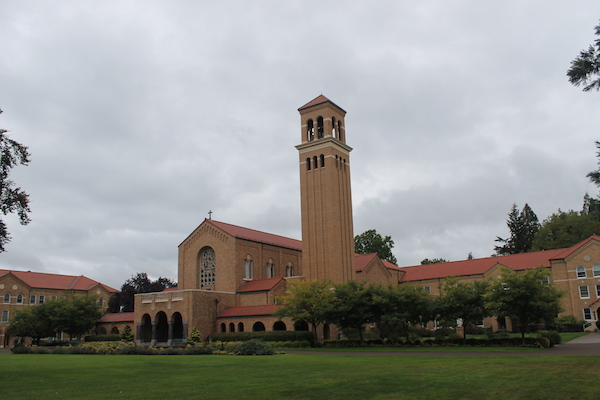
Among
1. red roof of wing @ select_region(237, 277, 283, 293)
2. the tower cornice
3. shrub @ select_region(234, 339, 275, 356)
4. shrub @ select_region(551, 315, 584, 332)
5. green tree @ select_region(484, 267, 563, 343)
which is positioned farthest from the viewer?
the tower cornice

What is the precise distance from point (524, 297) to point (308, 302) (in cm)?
1742

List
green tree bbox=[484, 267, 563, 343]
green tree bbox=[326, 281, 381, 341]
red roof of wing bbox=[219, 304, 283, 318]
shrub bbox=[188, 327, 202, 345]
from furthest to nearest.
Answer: red roof of wing bbox=[219, 304, 283, 318], shrub bbox=[188, 327, 202, 345], green tree bbox=[326, 281, 381, 341], green tree bbox=[484, 267, 563, 343]

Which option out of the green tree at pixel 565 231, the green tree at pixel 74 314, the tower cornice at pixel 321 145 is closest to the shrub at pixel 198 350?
the tower cornice at pixel 321 145

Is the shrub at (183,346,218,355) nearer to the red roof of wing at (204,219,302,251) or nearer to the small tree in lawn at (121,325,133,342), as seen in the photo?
the red roof of wing at (204,219,302,251)

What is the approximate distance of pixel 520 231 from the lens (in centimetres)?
9731

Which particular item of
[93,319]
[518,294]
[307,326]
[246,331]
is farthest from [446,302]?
[93,319]

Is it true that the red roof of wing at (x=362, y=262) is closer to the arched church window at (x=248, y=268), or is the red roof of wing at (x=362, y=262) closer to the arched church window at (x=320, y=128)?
the arched church window at (x=248, y=268)

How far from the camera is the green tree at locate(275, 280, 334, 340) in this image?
4275 centimetres

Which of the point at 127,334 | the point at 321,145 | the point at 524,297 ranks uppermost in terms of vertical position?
the point at 321,145

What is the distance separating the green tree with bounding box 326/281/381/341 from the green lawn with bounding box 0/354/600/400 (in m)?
19.1

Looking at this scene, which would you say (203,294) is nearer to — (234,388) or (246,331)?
(246,331)

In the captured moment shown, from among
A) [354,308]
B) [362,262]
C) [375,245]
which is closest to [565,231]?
[375,245]

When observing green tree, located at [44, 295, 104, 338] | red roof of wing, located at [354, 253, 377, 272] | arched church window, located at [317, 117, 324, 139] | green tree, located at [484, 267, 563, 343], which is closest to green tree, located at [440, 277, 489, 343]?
green tree, located at [484, 267, 563, 343]

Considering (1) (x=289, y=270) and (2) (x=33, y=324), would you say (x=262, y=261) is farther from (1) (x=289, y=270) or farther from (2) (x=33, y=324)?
(2) (x=33, y=324)
